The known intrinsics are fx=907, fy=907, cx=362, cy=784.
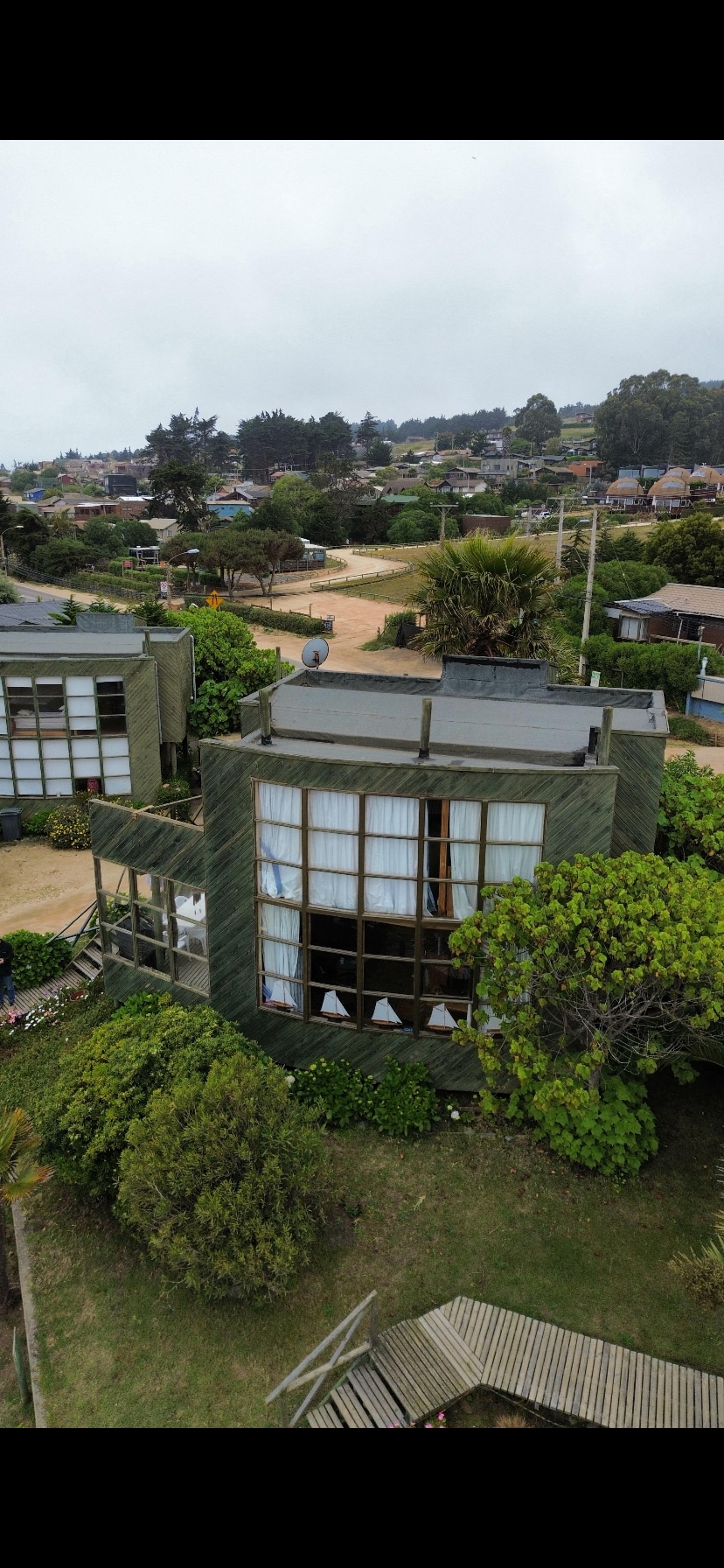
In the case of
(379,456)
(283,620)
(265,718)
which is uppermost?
(379,456)

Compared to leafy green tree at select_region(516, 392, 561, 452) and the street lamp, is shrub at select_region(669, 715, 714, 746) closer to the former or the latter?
the street lamp

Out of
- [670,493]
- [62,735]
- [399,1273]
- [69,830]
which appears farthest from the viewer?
[670,493]

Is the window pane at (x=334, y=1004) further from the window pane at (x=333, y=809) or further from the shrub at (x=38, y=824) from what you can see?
the shrub at (x=38, y=824)

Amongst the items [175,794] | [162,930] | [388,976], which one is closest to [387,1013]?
[388,976]

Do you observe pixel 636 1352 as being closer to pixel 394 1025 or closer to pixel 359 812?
pixel 394 1025

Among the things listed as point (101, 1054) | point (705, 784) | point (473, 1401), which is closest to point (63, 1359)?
point (101, 1054)

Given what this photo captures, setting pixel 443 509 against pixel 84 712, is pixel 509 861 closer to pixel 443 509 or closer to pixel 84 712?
pixel 84 712

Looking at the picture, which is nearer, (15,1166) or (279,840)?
(15,1166)
